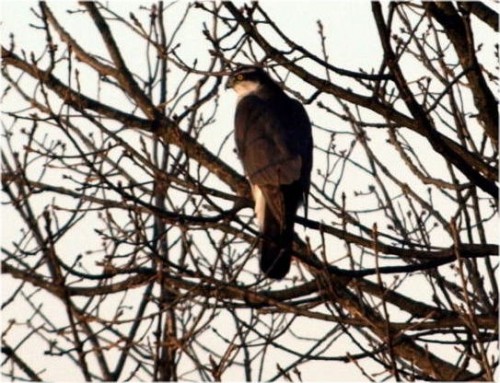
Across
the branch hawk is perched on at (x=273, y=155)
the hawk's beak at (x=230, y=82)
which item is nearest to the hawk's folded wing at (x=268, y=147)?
the branch hawk is perched on at (x=273, y=155)

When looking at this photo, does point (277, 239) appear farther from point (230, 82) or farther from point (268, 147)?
point (230, 82)

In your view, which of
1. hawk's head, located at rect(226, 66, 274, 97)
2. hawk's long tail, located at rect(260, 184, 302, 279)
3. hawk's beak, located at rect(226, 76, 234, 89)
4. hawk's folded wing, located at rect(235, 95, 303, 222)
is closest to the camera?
hawk's long tail, located at rect(260, 184, 302, 279)

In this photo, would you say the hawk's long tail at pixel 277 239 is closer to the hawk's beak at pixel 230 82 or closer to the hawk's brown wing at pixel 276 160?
the hawk's brown wing at pixel 276 160

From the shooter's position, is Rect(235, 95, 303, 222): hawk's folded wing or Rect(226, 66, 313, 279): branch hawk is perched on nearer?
Rect(226, 66, 313, 279): branch hawk is perched on

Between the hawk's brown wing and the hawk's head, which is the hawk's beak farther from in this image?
the hawk's brown wing

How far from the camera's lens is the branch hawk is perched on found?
6379 mm

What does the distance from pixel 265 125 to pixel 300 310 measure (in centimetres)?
225

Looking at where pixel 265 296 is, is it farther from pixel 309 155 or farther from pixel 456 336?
pixel 309 155

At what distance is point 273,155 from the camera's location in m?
6.90

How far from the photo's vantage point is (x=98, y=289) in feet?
19.6

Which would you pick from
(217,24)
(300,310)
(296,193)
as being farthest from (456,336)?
(217,24)

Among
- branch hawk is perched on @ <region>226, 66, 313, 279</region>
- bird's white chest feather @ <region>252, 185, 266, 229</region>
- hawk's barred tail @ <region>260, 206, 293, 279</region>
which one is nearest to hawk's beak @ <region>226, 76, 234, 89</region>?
branch hawk is perched on @ <region>226, 66, 313, 279</region>

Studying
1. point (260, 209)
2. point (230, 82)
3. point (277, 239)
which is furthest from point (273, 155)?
point (230, 82)

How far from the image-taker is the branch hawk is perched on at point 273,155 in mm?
6379
